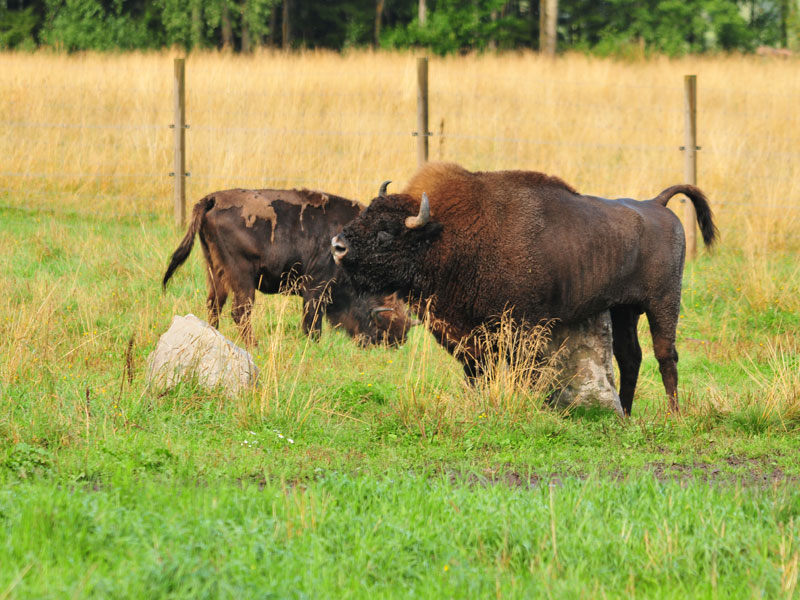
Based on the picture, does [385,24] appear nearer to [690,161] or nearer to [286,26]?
[286,26]

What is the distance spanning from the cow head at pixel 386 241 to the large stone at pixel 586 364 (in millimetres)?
1222

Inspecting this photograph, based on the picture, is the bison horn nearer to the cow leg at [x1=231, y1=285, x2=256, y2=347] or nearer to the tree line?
the cow leg at [x1=231, y1=285, x2=256, y2=347]

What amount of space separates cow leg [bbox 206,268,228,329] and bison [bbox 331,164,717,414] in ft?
8.21

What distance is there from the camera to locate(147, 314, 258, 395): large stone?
689 centimetres

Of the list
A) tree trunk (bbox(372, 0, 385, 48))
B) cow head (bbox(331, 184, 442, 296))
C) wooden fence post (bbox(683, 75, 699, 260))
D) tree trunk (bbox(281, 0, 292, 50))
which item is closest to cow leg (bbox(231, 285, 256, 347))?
cow head (bbox(331, 184, 442, 296))

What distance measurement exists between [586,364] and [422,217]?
164 centimetres

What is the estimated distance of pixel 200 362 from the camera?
23.0 ft

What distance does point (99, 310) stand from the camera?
971 centimetres

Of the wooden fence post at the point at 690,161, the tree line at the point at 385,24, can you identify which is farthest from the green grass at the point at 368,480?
the tree line at the point at 385,24

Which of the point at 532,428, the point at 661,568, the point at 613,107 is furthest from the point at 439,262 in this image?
the point at 613,107

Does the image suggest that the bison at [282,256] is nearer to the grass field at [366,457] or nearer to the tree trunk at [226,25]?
the grass field at [366,457]

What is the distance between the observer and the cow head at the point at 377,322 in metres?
9.69

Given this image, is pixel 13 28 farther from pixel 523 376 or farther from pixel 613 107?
pixel 523 376

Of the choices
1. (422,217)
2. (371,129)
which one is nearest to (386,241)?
(422,217)
